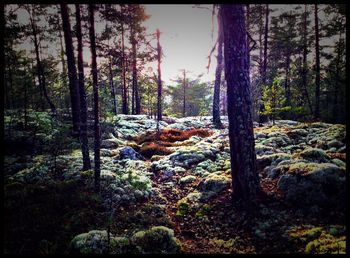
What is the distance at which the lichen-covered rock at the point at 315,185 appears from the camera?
6371mm

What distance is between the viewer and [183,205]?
810cm

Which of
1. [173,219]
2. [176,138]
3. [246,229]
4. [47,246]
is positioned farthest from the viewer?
[176,138]

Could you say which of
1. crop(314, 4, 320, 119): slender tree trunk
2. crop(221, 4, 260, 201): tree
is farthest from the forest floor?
crop(314, 4, 320, 119): slender tree trunk

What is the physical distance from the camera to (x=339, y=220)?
573 centimetres

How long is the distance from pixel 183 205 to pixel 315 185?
4.01 m

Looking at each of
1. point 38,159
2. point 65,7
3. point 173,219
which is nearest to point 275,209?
point 173,219

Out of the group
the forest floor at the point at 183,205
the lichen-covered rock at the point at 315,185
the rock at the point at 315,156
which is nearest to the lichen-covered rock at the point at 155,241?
the forest floor at the point at 183,205

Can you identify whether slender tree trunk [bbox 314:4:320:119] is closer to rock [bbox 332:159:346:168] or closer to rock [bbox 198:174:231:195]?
rock [bbox 332:159:346:168]

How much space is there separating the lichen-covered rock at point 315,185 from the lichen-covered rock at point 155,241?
137 inches

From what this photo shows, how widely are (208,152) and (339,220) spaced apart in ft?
22.4

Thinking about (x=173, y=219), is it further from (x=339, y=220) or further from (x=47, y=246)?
(x=339, y=220)

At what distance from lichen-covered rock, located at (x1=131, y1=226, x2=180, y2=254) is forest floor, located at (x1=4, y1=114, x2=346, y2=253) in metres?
0.02

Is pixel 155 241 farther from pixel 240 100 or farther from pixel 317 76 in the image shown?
pixel 317 76

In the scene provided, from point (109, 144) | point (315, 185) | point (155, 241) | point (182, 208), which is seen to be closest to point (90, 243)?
point (155, 241)
